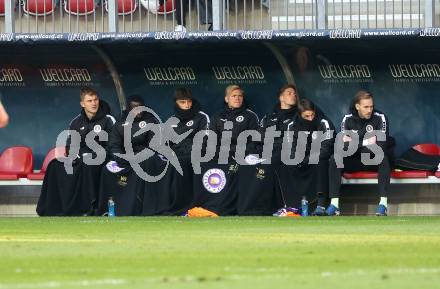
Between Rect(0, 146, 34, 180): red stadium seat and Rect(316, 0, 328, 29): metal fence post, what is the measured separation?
458cm

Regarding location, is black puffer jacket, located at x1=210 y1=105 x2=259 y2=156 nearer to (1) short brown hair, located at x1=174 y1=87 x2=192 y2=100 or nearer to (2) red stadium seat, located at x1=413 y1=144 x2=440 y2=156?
(1) short brown hair, located at x1=174 y1=87 x2=192 y2=100

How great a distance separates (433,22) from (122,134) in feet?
14.6

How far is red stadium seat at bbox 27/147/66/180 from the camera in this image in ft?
60.5

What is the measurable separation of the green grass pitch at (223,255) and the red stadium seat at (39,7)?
5.61m

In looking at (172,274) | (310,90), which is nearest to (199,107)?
(310,90)

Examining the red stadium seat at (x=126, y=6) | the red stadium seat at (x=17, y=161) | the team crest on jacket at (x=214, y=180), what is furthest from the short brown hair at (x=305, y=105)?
the red stadium seat at (x=17, y=161)

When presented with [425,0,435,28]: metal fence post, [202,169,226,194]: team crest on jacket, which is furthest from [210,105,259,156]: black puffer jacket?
[425,0,435,28]: metal fence post

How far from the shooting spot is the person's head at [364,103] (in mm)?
17422

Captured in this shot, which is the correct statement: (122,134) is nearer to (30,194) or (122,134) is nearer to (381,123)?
(30,194)

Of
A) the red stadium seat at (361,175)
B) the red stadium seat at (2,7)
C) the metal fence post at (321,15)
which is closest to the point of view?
the red stadium seat at (361,175)

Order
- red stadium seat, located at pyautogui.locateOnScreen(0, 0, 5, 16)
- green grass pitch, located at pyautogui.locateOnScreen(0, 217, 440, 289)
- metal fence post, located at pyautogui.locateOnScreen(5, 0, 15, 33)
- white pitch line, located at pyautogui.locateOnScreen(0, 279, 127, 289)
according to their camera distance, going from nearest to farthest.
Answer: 1. white pitch line, located at pyautogui.locateOnScreen(0, 279, 127, 289)
2. green grass pitch, located at pyautogui.locateOnScreen(0, 217, 440, 289)
3. metal fence post, located at pyautogui.locateOnScreen(5, 0, 15, 33)
4. red stadium seat, located at pyautogui.locateOnScreen(0, 0, 5, 16)

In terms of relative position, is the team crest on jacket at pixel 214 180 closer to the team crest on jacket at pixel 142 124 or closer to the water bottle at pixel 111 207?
the team crest on jacket at pixel 142 124

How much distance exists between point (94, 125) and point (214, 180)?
1.92 metres

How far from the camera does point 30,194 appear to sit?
64.1 feet
